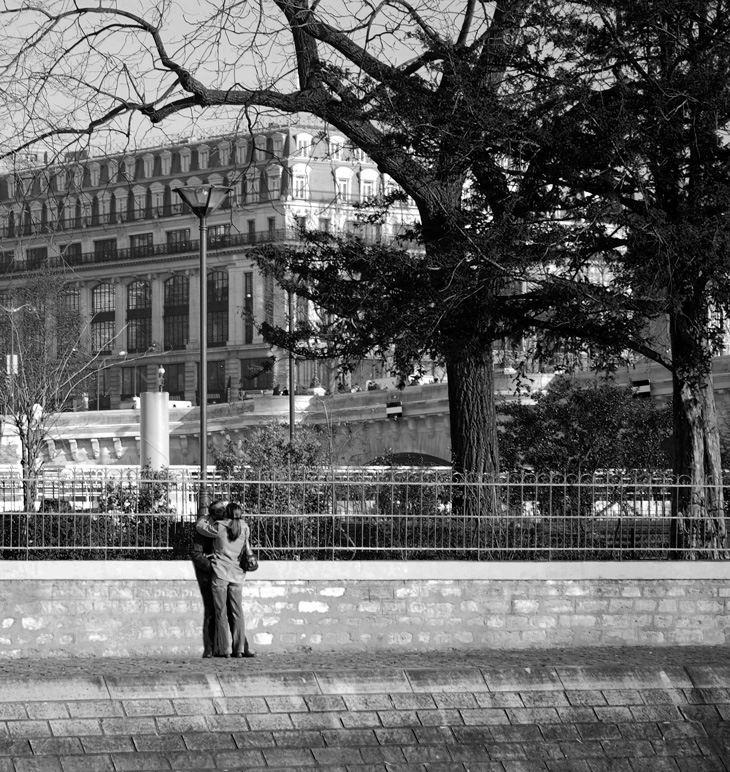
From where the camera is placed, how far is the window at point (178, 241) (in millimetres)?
102963

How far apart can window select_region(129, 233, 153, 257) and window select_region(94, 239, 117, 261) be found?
1229 millimetres

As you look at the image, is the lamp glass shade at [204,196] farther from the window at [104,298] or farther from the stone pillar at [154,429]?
the window at [104,298]

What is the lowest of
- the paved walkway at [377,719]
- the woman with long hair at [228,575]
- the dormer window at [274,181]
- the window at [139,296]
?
the paved walkway at [377,719]

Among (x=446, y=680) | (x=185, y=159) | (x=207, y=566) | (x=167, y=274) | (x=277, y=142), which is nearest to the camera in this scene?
(x=446, y=680)

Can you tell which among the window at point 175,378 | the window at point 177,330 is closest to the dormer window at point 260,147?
the window at point 177,330

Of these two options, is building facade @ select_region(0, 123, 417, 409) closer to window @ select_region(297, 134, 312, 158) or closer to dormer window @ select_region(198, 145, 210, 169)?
dormer window @ select_region(198, 145, 210, 169)

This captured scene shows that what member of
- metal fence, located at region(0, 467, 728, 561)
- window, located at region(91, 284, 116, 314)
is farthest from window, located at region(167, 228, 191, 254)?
metal fence, located at region(0, 467, 728, 561)

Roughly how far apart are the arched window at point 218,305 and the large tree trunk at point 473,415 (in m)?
79.6

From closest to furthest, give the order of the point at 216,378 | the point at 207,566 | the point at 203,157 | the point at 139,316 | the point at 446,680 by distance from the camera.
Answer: the point at 446,680
the point at 207,566
the point at 203,157
the point at 216,378
the point at 139,316

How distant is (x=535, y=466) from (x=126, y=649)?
1487 cm

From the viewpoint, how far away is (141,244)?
106188 millimetres

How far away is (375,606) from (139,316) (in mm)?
88986

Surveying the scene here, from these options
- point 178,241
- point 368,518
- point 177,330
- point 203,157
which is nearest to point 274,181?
point 203,157

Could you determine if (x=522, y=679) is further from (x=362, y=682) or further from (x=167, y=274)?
(x=167, y=274)
